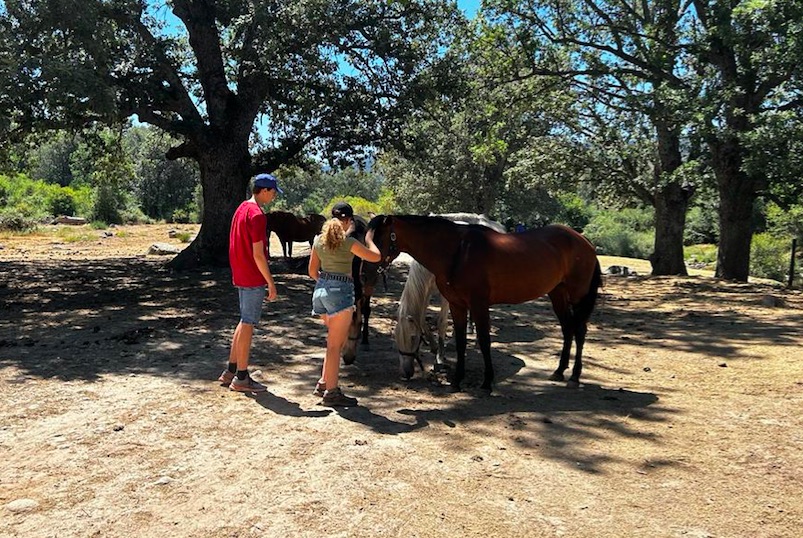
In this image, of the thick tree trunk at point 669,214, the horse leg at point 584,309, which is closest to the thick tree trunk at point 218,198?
the horse leg at point 584,309

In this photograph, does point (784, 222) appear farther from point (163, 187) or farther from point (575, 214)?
point (163, 187)

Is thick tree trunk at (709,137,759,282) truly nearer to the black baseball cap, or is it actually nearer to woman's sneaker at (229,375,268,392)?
the black baseball cap

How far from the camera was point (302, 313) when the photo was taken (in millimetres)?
8867

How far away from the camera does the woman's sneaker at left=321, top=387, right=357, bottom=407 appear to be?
181 inches

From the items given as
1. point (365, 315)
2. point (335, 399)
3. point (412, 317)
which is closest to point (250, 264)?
point (335, 399)

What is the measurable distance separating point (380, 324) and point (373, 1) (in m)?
7.30

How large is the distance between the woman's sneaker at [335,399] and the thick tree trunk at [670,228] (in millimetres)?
13789

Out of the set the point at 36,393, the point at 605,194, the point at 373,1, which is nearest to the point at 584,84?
the point at 605,194

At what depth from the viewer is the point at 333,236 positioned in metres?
4.51

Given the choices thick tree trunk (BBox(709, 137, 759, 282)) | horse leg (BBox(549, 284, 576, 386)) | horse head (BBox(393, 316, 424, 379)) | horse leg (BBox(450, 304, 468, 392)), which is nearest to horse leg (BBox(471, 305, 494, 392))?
horse leg (BBox(450, 304, 468, 392))

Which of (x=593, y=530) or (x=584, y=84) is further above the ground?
(x=584, y=84)

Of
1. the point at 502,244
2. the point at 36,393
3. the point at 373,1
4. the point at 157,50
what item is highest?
the point at 373,1

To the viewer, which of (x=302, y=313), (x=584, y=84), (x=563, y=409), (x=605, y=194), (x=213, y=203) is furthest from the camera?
(x=605, y=194)

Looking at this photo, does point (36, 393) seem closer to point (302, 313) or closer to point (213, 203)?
point (302, 313)
